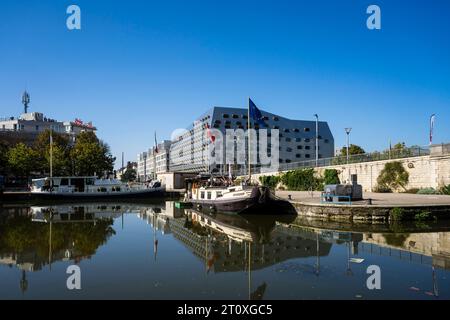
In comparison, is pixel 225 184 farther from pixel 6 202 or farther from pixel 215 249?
pixel 6 202

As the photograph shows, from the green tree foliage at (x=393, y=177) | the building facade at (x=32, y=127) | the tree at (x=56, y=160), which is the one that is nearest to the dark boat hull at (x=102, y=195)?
the tree at (x=56, y=160)

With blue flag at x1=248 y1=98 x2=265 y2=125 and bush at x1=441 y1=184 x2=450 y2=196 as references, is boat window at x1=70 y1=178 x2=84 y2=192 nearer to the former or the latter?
blue flag at x1=248 y1=98 x2=265 y2=125

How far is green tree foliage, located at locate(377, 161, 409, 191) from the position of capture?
34.0m

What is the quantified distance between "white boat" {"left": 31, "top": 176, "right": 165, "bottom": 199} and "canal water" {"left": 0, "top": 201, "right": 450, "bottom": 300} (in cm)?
2833

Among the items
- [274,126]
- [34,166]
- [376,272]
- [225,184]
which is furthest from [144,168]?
[376,272]

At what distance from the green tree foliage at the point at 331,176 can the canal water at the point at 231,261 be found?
21188 millimetres

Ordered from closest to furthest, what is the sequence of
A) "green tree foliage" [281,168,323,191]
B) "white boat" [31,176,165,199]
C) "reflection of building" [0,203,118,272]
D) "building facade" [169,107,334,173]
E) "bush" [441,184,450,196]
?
"reflection of building" [0,203,118,272], "bush" [441,184,450,196], "green tree foliage" [281,168,323,191], "white boat" [31,176,165,199], "building facade" [169,107,334,173]

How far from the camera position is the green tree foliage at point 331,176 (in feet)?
139

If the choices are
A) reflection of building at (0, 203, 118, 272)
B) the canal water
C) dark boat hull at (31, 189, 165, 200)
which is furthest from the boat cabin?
the canal water

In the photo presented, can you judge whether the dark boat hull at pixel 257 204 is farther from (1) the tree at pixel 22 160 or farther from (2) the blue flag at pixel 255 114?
(1) the tree at pixel 22 160

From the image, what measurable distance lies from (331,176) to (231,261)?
3248 centimetres

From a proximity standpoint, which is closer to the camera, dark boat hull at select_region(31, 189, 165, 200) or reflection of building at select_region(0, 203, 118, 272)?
reflection of building at select_region(0, 203, 118, 272)

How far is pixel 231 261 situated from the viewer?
13.1 m
